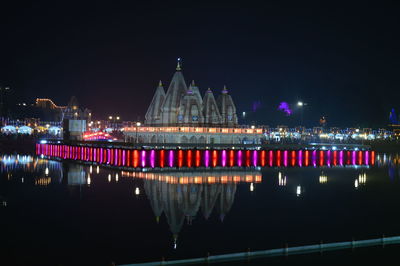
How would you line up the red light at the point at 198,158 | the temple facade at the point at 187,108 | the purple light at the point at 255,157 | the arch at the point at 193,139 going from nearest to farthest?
the red light at the point at 198,158
the purple light at the point at 255,157
the arch at the point at 193,139
the temple facade at the point at 187,108

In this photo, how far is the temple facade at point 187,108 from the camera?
6519 centimetres

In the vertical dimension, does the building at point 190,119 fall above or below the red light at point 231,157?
above

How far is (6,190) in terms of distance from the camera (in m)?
22.9

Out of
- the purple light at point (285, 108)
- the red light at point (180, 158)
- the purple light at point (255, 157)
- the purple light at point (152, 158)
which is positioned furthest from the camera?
the purple light at point (285, 108)

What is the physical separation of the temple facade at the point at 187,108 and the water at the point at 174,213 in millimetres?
35261

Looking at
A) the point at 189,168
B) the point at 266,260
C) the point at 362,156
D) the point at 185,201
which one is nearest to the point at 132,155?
the point at 189,168

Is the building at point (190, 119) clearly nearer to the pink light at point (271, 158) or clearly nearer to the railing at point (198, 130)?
the railing at point (198, 130)

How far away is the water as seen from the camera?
43.4 feet

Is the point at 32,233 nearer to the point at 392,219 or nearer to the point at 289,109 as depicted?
the point at 392,219

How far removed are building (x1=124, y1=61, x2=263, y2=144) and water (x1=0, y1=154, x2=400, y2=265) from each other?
3441cm

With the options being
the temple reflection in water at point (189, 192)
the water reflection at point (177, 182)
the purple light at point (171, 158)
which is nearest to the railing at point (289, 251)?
→ the water reflection at point (177, 182)

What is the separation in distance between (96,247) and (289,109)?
126343 millimetres

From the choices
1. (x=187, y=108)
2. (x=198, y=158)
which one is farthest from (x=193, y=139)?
(x=198, y=158)

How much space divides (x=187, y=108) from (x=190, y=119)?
1.61m
